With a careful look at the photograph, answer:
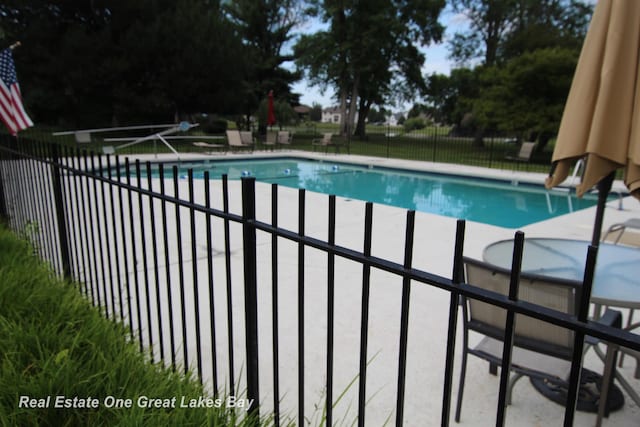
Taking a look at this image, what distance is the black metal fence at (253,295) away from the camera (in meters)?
1.22

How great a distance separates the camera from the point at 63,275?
3396 mm

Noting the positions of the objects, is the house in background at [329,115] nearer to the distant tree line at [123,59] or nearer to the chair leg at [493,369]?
the distant tree line at [123,59]

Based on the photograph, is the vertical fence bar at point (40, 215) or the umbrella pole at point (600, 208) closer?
the umbrella pole at point (600, 208)

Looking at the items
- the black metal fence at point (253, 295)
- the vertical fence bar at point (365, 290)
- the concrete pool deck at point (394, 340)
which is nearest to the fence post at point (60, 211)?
the black metal fence at point (253, 295)

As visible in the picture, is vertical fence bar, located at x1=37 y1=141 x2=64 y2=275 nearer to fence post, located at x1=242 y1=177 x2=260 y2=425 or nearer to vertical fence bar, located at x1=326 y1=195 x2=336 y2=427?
fence post, located at x1=242 y1=177 x2=260 y2=425

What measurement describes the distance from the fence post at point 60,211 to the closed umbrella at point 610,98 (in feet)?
11.3

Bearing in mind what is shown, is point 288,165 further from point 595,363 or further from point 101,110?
point 595,363

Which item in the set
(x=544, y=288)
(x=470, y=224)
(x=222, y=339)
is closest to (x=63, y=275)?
(x=222, y=339)

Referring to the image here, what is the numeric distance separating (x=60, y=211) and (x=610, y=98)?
12.3ft

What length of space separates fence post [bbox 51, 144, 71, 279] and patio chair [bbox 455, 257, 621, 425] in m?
2.91

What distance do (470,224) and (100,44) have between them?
21.1 metres

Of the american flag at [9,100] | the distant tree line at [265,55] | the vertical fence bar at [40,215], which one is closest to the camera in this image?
the vertical fence bar at [40,215]

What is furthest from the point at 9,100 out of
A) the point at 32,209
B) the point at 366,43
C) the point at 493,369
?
the point at 366,43

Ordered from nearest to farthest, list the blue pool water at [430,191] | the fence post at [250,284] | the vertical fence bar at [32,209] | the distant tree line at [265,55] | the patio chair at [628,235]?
the fence post at [250,284] → the vertical fence bar at [32,209] → the patio chair at [628,235] → the blue pool water at [430,191] → the distant tree line at [265,55]
